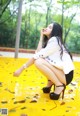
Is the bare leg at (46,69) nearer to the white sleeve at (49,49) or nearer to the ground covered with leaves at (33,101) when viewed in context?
the white sleeve at (49,49)

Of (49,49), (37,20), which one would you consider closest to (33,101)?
(49,49)

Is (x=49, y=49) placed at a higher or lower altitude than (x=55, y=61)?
higher

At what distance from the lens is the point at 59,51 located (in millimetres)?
3494

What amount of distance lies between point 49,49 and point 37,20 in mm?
9599

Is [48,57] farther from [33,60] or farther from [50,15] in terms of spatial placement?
[50,15]

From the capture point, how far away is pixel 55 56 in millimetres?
3504

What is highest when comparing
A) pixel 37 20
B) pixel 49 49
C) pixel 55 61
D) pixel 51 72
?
pixel 37 20

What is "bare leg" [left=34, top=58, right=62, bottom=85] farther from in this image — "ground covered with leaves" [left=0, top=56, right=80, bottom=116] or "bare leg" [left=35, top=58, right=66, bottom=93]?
"ground covered with leaves" [left=0, top=56, right=80, bottom=116]

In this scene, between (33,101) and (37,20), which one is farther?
(37,20)

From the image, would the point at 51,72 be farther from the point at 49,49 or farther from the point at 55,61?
the point at 49,49

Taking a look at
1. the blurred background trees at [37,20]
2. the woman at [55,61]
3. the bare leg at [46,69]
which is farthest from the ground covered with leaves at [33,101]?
the blurred background trees at [37,20]

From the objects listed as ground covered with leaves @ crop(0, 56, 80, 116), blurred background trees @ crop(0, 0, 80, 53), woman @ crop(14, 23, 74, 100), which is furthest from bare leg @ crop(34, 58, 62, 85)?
blurred background trees @ crop(0, 0, 80, 53)

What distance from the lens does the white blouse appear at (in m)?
3.41

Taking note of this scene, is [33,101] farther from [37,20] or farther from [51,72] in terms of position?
[37,20]
